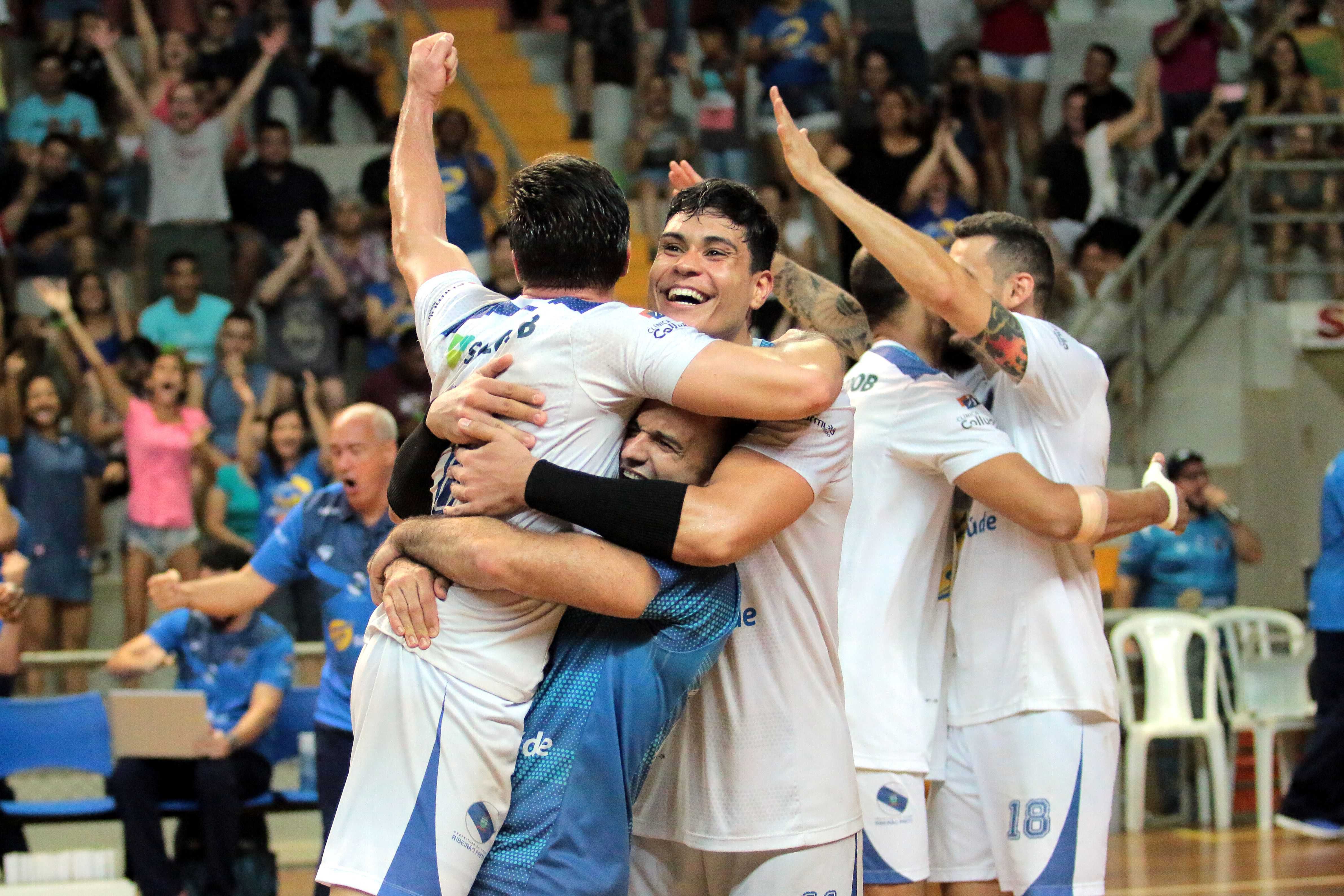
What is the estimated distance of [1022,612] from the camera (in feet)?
12.9

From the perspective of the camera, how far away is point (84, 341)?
9773mm

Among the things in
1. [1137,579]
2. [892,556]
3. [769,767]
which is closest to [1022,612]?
[892,556]

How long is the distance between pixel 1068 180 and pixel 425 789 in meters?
10.2

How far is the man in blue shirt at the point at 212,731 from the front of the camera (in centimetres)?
669

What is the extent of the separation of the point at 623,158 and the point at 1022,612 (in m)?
8.99

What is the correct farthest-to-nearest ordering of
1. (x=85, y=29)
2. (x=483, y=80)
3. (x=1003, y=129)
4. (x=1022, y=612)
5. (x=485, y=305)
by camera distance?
(x=483, y=80), (x=1003, y=129), (x=85, y=29), (x=1022, y=612), (x=485, y=305)

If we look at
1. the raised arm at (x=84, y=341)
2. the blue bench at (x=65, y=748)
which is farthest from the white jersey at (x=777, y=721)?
the raised arm at (x=84, y=341)

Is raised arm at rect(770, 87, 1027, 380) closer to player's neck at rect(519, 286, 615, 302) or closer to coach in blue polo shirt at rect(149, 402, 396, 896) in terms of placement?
player's neck at rect(519, 286, 615, 302)

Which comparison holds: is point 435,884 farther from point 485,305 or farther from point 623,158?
point 623,158

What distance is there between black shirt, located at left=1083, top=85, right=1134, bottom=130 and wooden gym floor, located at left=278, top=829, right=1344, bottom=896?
19.2 ft

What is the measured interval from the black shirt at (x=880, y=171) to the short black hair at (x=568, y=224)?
835 centimetres

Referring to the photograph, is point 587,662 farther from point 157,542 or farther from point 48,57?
point 48,57

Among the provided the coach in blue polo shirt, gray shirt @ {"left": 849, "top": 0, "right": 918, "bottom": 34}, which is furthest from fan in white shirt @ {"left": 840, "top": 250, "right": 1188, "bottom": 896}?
gray shirt @ {"left": 849, "top": 0, "right": 918, "bottom": 34}

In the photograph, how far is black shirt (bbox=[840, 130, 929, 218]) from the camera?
11.3m
